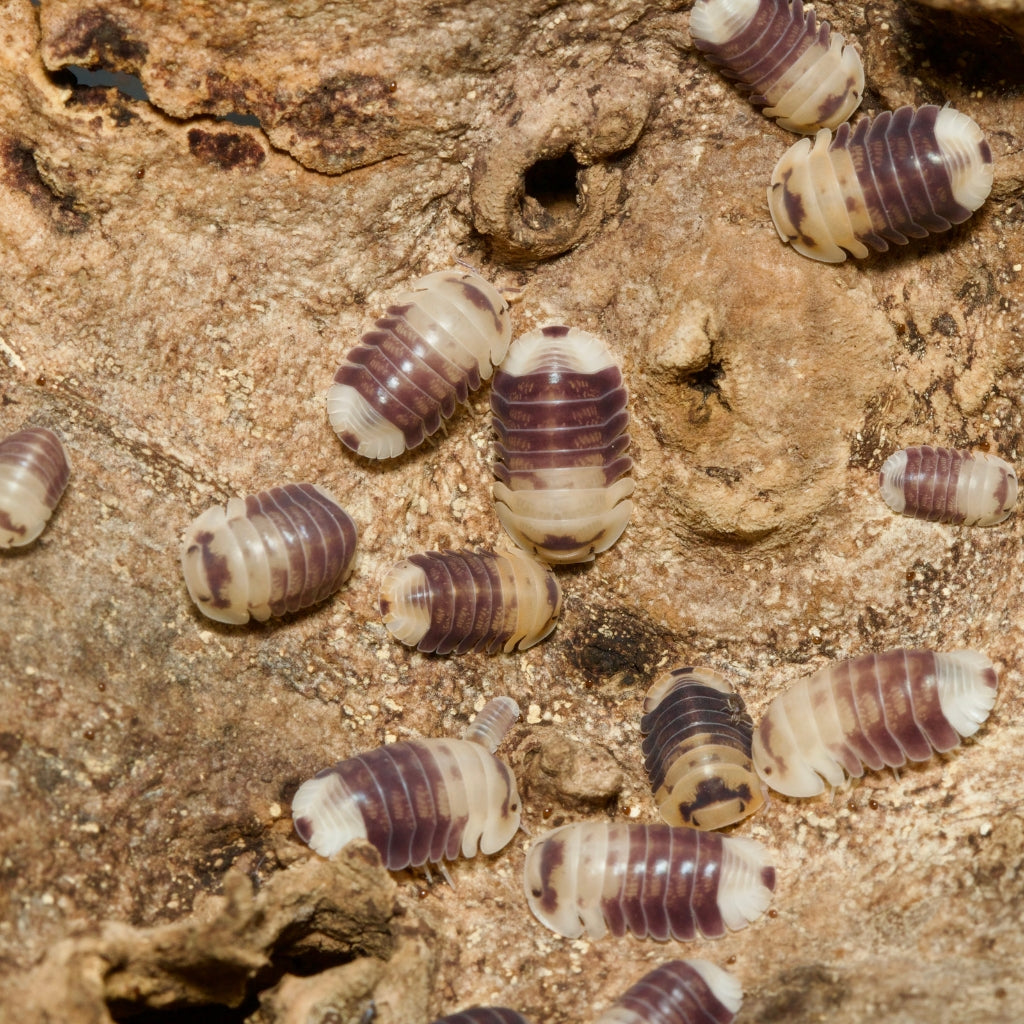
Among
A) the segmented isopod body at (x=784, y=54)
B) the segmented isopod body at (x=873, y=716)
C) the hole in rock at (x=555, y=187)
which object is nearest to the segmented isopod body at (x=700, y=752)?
the segmented isopod body at (x=873, y=716)

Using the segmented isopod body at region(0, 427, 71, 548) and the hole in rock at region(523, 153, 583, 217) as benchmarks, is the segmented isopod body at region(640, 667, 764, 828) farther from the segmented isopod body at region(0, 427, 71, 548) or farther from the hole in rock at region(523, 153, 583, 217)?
the segmented isopod body at region(0, 427, 71, 548)

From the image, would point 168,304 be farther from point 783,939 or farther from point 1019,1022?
point 1019,1022

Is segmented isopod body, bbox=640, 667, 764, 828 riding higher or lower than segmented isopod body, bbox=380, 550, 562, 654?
lower

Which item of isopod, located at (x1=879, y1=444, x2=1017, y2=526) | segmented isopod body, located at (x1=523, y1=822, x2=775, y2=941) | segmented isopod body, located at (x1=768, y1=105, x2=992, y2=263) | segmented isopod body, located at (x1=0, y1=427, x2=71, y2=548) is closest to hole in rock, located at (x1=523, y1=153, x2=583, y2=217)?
segmented isopod body, located at (x1=768, y1=105, x2=992, y2=263)

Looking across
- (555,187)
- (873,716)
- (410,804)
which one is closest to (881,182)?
(555,187)

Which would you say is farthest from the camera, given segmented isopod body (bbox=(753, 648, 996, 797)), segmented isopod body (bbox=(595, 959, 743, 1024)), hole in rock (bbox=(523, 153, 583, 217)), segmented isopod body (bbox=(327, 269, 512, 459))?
hole in rock (bbox=(523, 153, 583, 217))

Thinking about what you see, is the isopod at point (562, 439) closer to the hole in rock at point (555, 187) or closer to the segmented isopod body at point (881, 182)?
the hole in rock at point (555, 187)
